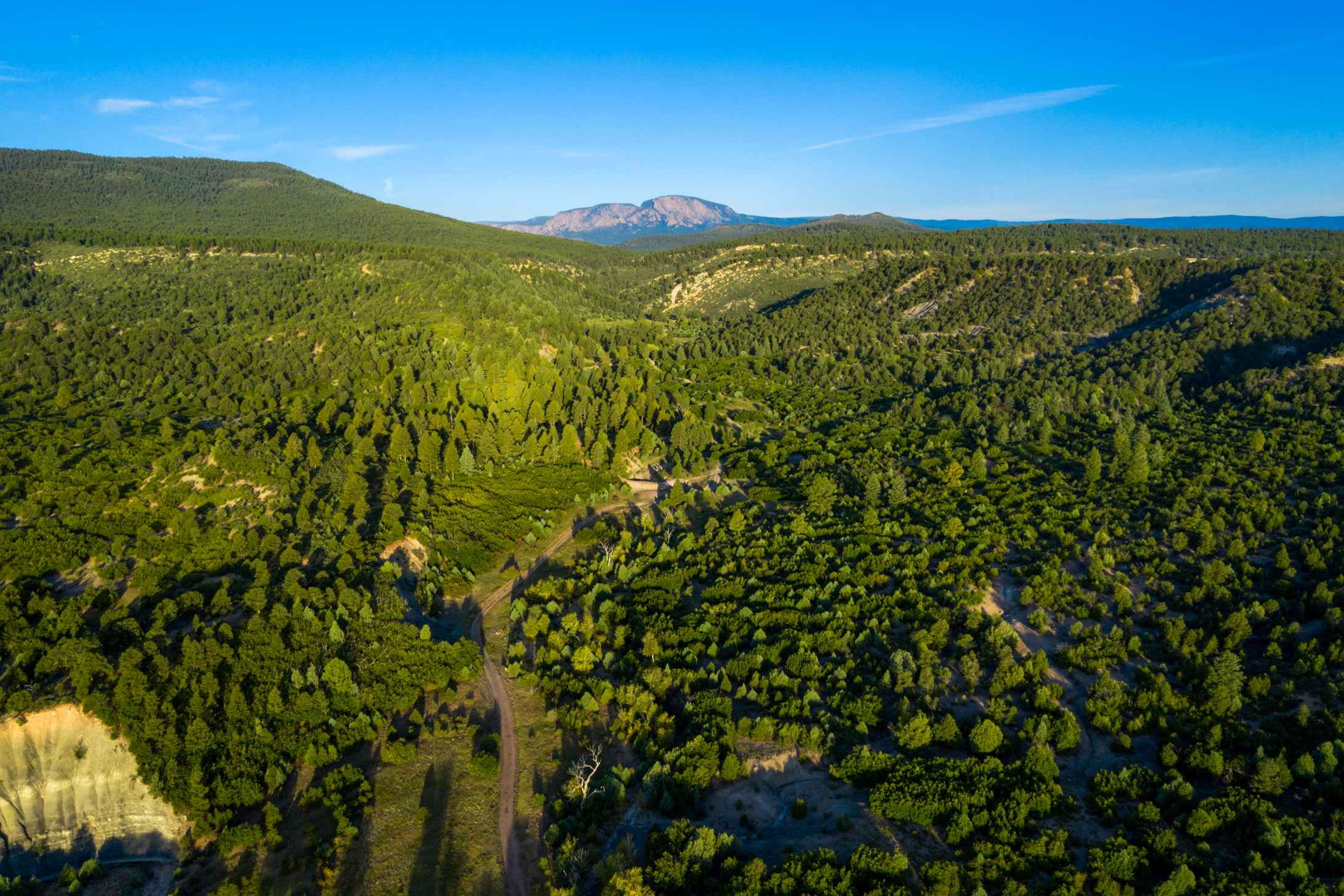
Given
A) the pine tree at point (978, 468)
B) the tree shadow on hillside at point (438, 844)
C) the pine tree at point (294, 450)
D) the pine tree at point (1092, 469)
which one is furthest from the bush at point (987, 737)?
the pine tree at point (294, 450)

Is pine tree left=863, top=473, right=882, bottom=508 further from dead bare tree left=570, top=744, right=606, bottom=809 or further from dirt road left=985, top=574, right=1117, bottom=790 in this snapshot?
dead bare tree left=570, top=744, right=606, bottom=809

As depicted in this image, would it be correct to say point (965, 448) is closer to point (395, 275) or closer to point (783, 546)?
point (783, 546)

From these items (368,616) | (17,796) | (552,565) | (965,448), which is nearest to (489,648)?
(368,616)

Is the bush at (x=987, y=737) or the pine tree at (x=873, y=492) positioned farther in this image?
the pine tree at (x=873, y=492)

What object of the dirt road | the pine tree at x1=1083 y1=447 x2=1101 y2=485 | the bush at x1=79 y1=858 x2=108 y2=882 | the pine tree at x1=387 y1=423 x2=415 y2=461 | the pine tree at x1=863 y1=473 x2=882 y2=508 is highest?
the pine tree at x1=387 y1=423 x2=415 y2=461

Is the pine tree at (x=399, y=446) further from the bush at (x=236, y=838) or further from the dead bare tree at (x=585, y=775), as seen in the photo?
the dead bare tree at (x=585, y=775)

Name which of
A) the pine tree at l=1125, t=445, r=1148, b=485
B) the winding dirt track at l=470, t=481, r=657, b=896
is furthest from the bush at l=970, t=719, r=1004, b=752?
the pine tree at l=1125, t=445, r=1148, b=485
